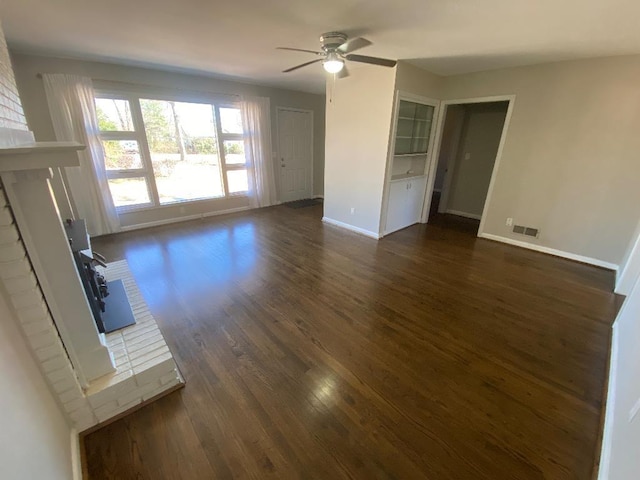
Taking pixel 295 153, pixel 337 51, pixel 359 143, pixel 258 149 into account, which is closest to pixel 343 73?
pixel 359 143

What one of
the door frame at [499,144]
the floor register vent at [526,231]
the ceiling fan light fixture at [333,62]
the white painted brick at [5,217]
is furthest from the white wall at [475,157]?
the white painted brick at [5,217]

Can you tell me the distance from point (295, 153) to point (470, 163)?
12.5 feet

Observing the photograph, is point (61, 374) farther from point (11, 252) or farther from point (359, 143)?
point (359, 143)

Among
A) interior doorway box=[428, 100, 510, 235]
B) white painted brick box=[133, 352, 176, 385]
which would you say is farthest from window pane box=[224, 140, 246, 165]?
white painted brick box=[133, 352, 176, 385]

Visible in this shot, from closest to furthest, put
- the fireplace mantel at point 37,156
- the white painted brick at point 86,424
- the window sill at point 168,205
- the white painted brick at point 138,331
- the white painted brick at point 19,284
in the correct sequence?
the fireplace mantel at point 37,156
the white painted brick at point 19,284
the white painted brick at point 86,424
the white painted brick at point 138,331
the window sill at point 168,205

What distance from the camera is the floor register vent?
388 cm

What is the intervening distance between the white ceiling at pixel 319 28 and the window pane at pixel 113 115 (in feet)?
2.05

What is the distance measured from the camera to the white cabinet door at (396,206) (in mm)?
4284

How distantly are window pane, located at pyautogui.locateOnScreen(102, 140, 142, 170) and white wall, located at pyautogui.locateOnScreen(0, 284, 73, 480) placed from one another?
3947 millimetres

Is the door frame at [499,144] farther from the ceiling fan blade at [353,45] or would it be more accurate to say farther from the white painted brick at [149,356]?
the white painted brick at [149,356]

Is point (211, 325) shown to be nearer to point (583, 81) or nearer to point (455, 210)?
point (583, 81)

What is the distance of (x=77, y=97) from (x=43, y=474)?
450 cm

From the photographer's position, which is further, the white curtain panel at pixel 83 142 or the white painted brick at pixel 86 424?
the white curtain panel at pixel 83 142

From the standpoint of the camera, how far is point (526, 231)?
3955 mm
